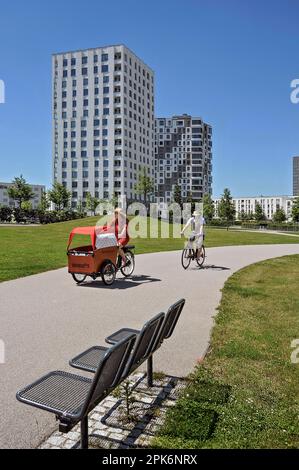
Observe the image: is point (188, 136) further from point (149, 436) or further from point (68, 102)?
point (149, 436)

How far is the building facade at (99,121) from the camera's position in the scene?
100 metres

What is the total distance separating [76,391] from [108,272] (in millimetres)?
7309

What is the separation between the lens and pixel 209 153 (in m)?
156

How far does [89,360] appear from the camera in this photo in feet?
13.4

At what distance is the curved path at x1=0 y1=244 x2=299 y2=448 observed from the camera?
3.81m

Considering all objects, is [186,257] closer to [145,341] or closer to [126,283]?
[126,283]

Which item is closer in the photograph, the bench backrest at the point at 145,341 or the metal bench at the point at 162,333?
the bench backrest at the point at 145,341

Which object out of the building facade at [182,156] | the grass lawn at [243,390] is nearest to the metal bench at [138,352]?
the grass lawn at [243,390]

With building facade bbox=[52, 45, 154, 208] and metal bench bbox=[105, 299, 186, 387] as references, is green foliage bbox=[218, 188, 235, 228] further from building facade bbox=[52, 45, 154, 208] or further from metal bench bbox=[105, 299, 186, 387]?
metal bench bbox=[105, 299, 186, 387]

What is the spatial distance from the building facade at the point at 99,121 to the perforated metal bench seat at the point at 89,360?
97.0 meters

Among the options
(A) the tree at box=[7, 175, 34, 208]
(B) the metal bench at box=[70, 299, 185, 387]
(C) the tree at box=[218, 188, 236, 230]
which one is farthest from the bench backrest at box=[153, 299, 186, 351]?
(C) the tree at box=[218, 188, 236, 230]

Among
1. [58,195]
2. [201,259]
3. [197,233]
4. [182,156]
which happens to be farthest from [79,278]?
[182,156]

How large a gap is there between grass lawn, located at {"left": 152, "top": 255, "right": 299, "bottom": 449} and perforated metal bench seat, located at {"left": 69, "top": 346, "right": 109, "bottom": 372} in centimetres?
89

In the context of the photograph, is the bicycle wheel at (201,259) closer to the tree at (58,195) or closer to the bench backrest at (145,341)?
the bench backrest at (145,341)
